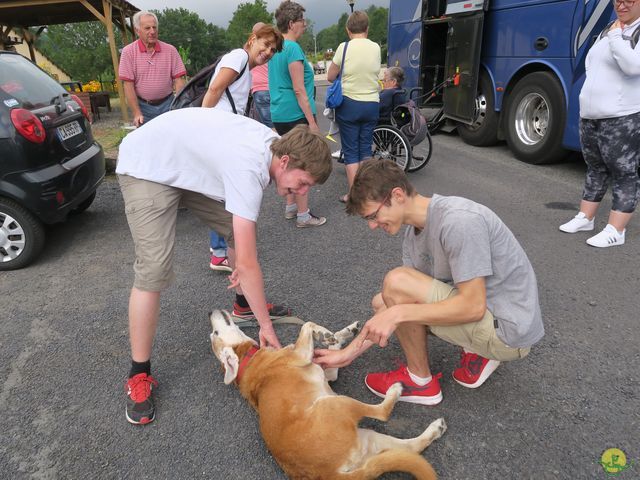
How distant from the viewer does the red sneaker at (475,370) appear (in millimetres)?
2285

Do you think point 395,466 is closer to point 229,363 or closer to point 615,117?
point 229,363

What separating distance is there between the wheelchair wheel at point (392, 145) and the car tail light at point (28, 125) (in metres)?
3.79

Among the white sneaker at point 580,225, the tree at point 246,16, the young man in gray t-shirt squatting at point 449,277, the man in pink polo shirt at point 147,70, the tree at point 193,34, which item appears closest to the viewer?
the young man in gray t-shirt squatting at point 449,277

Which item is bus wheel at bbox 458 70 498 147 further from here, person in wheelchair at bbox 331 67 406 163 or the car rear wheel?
the car rear wheel

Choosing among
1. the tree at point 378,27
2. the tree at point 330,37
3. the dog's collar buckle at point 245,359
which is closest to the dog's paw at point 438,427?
the dog's collar buckle at point 245,359

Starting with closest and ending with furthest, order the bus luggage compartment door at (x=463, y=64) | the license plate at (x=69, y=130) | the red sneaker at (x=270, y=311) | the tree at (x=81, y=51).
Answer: the red sneaker at (x=270, y=311) < the license plate at (x=69, y=130) < the bus luggage compartment door at (x=463, y=64) < the tree at (x=81, y=51)

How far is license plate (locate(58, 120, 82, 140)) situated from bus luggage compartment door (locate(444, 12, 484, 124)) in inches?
221

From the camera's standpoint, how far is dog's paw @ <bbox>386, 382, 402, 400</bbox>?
7.04 feet

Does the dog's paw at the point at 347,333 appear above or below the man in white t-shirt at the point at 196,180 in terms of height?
below

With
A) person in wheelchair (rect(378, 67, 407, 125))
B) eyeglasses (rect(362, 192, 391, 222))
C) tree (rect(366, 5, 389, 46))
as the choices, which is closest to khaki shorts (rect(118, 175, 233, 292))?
eyeglasses (rect(362, 192, 391, 222))

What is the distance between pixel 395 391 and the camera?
2.17 metres

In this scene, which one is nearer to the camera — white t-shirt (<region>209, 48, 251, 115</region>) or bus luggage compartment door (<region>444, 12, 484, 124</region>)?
white t-shirt (<region>209, 48, 251, 115</region>)

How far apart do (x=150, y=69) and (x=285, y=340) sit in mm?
3533

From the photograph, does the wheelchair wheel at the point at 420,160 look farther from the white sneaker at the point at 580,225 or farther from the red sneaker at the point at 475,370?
the red sneaker at the point at 475,370
